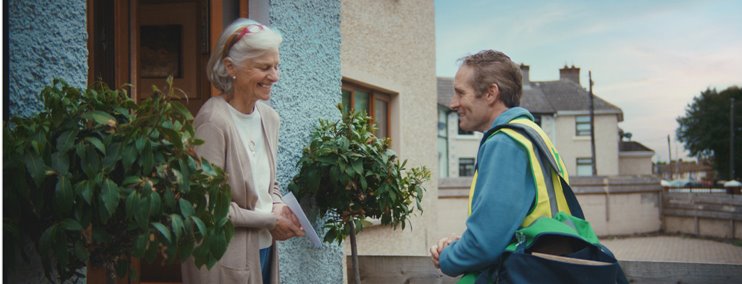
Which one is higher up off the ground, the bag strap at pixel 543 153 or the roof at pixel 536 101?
the roof at pixel 536 101

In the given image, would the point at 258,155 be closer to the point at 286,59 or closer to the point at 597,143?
the point at 286,59

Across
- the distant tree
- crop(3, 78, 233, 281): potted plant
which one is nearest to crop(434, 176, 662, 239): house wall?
crop(3, 78, 233, 281): potted plant

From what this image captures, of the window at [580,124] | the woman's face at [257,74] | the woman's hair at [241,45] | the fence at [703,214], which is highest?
the window at [580,124]

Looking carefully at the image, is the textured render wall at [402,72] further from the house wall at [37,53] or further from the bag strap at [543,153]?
the bag strap at [543,153]

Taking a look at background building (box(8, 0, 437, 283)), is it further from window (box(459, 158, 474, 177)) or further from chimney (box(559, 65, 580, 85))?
chimney (box(559, 65, 580, 85))

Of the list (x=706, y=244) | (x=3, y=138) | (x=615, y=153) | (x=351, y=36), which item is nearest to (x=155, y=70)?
(x=351, y=36)

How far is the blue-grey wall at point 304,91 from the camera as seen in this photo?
465 centimetres

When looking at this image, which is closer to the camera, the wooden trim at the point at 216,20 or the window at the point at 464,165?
the wooden trim at the point at 216,20

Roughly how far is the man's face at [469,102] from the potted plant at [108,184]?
34.3 inches

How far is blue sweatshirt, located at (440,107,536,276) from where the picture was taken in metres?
2.39

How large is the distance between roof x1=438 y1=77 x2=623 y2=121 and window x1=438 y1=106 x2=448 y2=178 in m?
2.46

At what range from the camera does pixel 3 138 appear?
7.43 feet

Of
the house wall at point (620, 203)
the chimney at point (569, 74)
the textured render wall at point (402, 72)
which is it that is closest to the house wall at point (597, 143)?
the chimney at point (569, 74)

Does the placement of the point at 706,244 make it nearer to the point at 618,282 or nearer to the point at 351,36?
the point at 351,36
